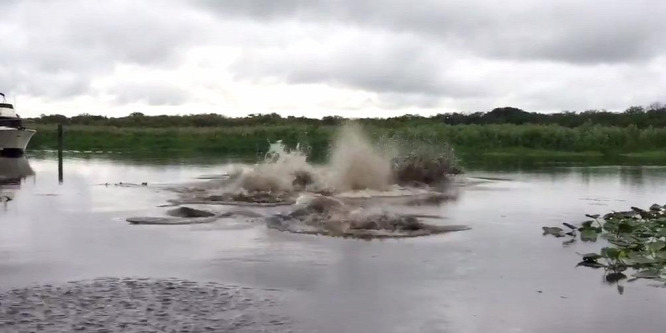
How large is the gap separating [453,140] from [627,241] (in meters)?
53.6

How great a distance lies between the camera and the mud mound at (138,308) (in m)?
7.42

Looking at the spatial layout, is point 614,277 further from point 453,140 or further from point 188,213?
point 453,140

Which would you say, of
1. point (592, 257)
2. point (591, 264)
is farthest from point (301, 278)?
point (592, 257)

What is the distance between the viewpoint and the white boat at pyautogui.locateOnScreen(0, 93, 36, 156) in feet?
147

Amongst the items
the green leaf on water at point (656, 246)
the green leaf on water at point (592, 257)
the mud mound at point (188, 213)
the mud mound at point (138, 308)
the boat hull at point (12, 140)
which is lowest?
the mud mound at point (138, 308)

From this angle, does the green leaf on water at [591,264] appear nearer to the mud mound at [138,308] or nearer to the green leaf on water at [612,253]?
the green leaf on water at [612,253]

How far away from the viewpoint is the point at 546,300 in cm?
881

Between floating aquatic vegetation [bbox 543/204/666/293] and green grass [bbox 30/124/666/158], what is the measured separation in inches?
1498

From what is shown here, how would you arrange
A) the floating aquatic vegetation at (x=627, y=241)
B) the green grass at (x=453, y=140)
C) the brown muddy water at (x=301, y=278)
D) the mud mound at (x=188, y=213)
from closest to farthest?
the brown muddy water at (x=301, y=278), the floating aquatic vegetation at (x=627, y=241), the mud mound at (x=188, y=213), the green grass at (x=453, y=140)

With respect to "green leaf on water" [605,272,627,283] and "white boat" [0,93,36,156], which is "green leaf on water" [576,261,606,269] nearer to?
"green leaf on water" [605,272,627,283]

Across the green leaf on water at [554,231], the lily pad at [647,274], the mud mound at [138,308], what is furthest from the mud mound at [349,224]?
the mud mound at [138,308]

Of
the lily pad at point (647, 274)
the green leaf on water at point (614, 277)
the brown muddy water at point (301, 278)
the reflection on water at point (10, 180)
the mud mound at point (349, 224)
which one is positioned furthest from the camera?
the reflection on water at point (10, 180)

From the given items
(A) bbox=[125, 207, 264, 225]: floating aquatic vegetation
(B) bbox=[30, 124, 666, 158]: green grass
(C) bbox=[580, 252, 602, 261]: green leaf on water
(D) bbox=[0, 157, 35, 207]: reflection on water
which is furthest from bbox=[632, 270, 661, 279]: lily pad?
(B) bbox=[30, 124, 666, 158]: green grass

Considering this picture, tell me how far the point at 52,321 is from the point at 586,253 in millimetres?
8004
